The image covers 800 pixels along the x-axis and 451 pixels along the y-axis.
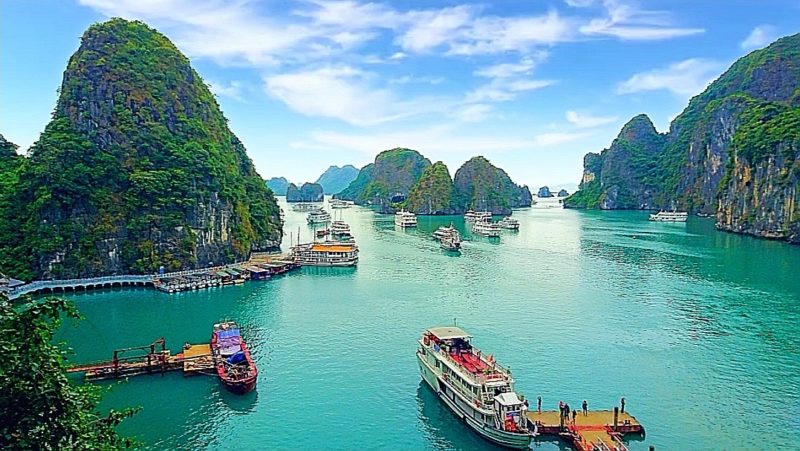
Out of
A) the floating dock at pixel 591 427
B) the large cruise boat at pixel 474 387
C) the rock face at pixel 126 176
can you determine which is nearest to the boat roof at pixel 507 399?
the large cruise boat at pixel 474 387

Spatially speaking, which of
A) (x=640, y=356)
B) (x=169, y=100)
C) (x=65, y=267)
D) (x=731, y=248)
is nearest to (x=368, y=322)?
(x=640, y=356)

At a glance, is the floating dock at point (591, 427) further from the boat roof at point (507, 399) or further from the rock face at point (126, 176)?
the rock face at point (126, 176)

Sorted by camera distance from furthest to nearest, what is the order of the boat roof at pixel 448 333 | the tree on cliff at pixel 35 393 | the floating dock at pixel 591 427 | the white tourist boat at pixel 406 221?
1. the white tourist boat at pixel 406 221
2. the boat roof at pixel 448 333
3. the floating dock at pixel 591 427
4. the tree on cliff at pixel 35 393

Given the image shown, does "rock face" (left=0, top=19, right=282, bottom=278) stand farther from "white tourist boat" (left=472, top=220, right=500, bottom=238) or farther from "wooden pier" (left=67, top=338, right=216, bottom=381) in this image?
"white tourist boat" (left=472, top=220, right=500, bottom=238)

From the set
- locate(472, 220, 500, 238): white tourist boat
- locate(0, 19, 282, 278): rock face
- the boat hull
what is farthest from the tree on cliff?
locate(472, 220, 500, 238): white tourist boat

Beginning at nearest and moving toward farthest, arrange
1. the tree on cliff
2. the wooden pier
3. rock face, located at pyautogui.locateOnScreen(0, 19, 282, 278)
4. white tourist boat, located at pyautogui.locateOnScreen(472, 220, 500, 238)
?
the tree on cliff, the wooden pier, rock face, located at pyautogui.locateOnScreen(0, 19, 282, 278), white tourist boat, located at pyautogui.locateOnScreen(472, 220, 500, 238)

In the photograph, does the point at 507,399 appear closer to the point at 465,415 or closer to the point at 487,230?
the point at 465,415
